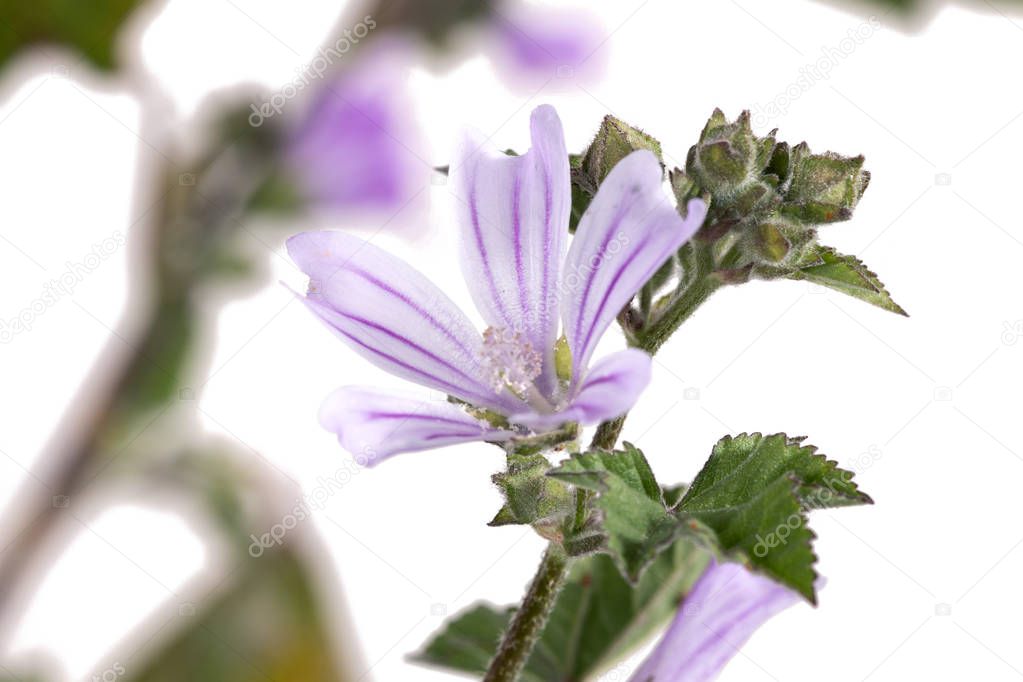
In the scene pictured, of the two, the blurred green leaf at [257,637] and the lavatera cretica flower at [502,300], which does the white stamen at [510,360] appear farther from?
the blurred green leaf at [257,637]

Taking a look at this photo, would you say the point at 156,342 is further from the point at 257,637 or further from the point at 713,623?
the point at 713,623

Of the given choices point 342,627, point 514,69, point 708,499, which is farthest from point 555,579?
point 514,69

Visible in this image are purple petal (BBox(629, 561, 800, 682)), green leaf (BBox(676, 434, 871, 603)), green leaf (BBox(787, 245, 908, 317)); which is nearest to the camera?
green leaf (BBox(676, 434, 871, 603))

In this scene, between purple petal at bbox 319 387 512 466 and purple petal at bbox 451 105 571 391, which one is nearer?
purple petal at bbox 319 387 512 466

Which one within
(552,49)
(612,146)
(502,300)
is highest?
(552,49)

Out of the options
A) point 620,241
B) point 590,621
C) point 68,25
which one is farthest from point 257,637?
point 620,241

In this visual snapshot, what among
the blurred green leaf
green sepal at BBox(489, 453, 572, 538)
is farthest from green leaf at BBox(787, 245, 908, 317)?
the blurred green leaf

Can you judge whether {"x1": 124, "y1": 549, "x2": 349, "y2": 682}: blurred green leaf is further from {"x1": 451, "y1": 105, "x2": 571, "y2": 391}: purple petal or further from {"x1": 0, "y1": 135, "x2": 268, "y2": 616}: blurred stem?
{"x1": 451, "y1": 105, "x2": 571, "y2": 391}: purple petal
